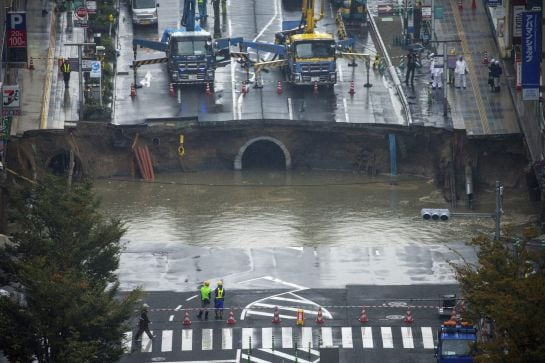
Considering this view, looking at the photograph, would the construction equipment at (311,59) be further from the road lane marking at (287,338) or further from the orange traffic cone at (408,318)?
the road lane marking at (287,338)

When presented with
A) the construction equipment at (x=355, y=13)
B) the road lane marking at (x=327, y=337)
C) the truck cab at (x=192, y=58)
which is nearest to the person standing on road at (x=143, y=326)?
the road lane marking at (x=327, y=337)

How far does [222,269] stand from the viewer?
81125mm

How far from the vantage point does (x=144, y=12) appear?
114 m

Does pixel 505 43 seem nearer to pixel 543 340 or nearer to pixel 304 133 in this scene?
pixel 304 133

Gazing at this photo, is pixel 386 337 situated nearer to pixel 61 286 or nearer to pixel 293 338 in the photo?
pixel 293 338

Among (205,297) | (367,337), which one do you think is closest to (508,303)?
(367,337)

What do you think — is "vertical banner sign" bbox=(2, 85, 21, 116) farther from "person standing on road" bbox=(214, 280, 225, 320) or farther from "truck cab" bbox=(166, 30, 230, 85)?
"person standing on road" bbox=(214, 280, 225, 320)

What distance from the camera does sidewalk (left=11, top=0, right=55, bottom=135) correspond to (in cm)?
9844

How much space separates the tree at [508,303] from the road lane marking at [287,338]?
9912 mm

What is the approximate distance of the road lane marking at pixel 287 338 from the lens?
70.6 m

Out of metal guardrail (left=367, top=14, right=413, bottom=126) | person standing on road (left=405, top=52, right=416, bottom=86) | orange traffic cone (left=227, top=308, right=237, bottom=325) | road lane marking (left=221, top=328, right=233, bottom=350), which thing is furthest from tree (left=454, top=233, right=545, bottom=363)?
person standing on road (left=405, top=52, right=416, bottom=86)

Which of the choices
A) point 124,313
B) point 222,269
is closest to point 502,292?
point 124,313

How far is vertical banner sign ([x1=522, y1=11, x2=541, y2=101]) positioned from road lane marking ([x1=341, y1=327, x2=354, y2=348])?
75.0 feet

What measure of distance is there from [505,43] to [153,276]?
37975mm
